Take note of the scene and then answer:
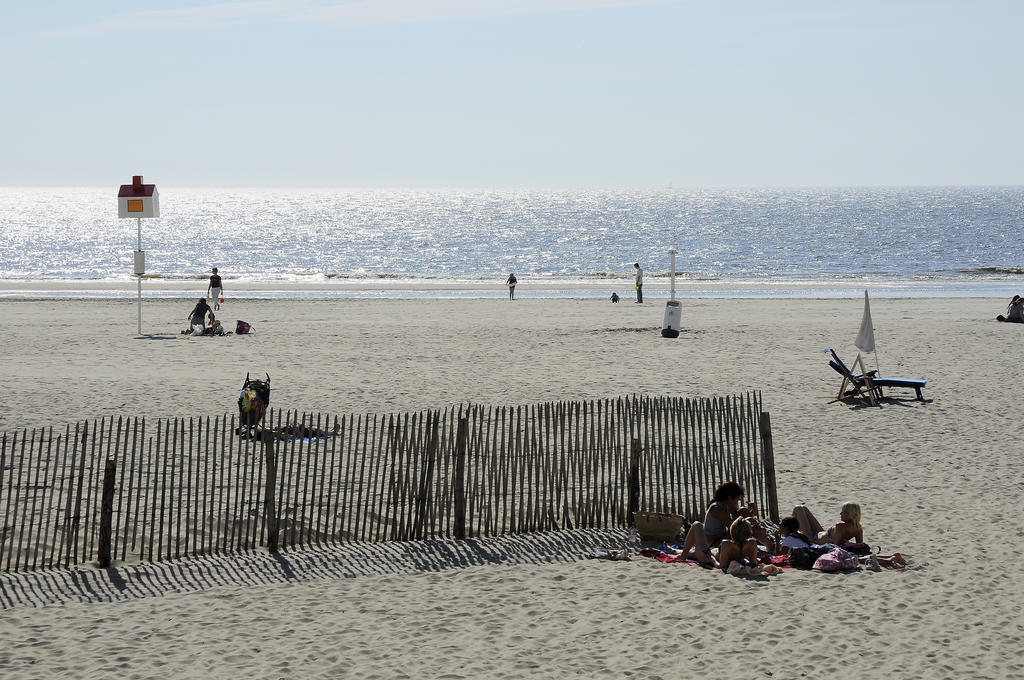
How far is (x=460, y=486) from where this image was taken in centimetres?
947

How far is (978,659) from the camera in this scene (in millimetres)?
6875

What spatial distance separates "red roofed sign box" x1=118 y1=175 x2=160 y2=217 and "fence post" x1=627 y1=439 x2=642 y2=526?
18828mm

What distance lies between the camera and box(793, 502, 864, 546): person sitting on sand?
353 inches

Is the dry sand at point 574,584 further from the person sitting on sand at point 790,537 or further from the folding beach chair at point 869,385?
the person sitting on sand at point 790,537

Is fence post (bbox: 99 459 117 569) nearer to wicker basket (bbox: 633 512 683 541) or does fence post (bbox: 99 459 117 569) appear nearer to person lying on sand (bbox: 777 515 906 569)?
wicker basket (bbox: 633 512 683 541)

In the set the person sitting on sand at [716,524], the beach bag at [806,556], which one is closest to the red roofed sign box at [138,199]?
the person sitting on sand at [716,524]

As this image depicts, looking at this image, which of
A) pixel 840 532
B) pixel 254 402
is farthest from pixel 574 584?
pixel 254 402

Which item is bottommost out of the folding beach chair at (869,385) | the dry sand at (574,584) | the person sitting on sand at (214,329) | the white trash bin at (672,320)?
the dry sand at (574,584)

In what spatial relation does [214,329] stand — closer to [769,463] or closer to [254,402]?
[254,402]

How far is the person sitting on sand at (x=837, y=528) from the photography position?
8961mm


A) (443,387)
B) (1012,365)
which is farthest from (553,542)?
(1012,365)

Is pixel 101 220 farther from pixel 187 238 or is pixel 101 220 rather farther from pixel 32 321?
pixel 32 321

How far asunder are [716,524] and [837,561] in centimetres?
104

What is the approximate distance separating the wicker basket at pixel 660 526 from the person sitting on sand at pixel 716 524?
0.35m
